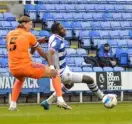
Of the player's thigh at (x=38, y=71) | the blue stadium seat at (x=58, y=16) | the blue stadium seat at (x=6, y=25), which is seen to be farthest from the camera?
the blue stadium seat at (x=58, y=16)

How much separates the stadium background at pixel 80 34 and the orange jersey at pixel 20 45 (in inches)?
306

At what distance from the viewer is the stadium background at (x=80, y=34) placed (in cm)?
2044

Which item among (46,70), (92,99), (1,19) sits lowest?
(92,99)

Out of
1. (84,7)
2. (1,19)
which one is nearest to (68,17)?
(84,7)

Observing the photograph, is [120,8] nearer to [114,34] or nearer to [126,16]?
[126,16]

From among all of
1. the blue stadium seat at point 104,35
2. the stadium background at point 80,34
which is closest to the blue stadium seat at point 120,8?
the stadium background at point 80,34

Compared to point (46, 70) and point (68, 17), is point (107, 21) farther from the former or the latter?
point (46, 70)

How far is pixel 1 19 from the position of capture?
2550cm

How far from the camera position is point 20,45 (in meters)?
11.7

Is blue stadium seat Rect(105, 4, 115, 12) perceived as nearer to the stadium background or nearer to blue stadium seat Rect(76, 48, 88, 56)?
the stadium background

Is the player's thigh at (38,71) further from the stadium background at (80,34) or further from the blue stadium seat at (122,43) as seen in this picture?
the blue stadium seat at (122,43)

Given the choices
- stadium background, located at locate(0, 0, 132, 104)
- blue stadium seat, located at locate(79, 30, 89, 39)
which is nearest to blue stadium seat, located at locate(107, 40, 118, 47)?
stadium background, located at locate(0, 0, 132, 104)

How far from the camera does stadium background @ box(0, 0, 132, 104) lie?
20.4m

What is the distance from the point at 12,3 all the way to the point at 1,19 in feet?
11.8
